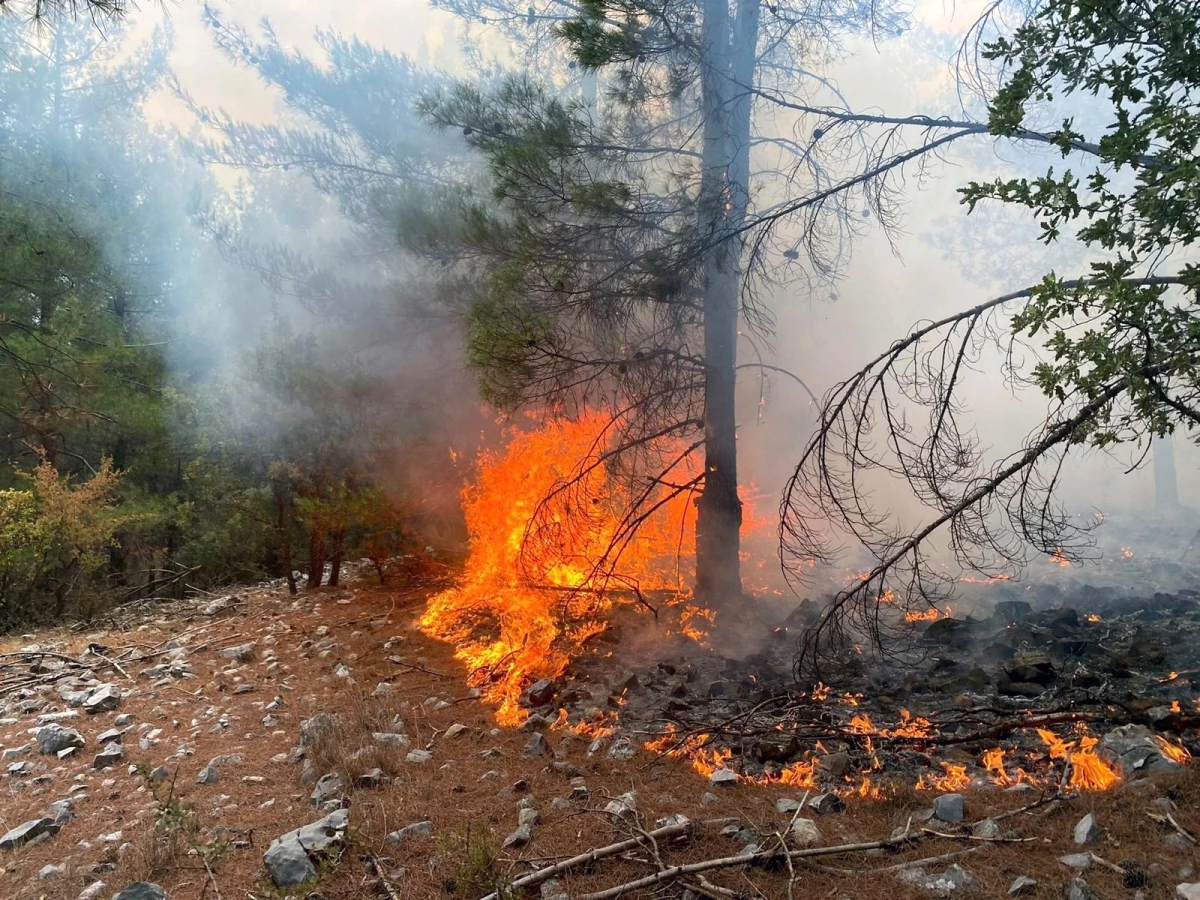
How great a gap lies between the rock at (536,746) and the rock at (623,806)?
950mm

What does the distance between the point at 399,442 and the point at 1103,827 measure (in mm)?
7793

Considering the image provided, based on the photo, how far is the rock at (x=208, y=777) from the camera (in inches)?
170

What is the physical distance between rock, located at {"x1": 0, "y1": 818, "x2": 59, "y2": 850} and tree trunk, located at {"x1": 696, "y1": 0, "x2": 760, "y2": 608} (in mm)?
5321

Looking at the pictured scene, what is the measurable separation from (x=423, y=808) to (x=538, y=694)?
1.69m

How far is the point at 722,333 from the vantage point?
7.13 m

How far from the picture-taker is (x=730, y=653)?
6.26 m

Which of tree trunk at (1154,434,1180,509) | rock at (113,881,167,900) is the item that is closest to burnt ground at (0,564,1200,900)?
rock at (113,881,167,900)

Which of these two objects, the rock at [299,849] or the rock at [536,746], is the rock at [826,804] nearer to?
the rock at [536,746]

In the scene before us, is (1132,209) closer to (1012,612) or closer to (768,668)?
(768,668)

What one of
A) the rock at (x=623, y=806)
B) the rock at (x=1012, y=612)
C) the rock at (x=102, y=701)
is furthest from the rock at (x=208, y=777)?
the rock at (x=1012, y=612)

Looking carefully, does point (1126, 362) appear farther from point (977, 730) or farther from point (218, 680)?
point (218, 680)

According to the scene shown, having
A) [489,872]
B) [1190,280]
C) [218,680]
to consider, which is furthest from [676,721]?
[218,680]

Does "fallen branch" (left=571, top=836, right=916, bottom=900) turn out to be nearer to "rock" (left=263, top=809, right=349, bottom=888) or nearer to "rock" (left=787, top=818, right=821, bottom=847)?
"rock" (left=787, top=818, right=821, bottom=847)

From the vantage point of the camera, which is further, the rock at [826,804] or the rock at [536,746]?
the rock at [536,746]
